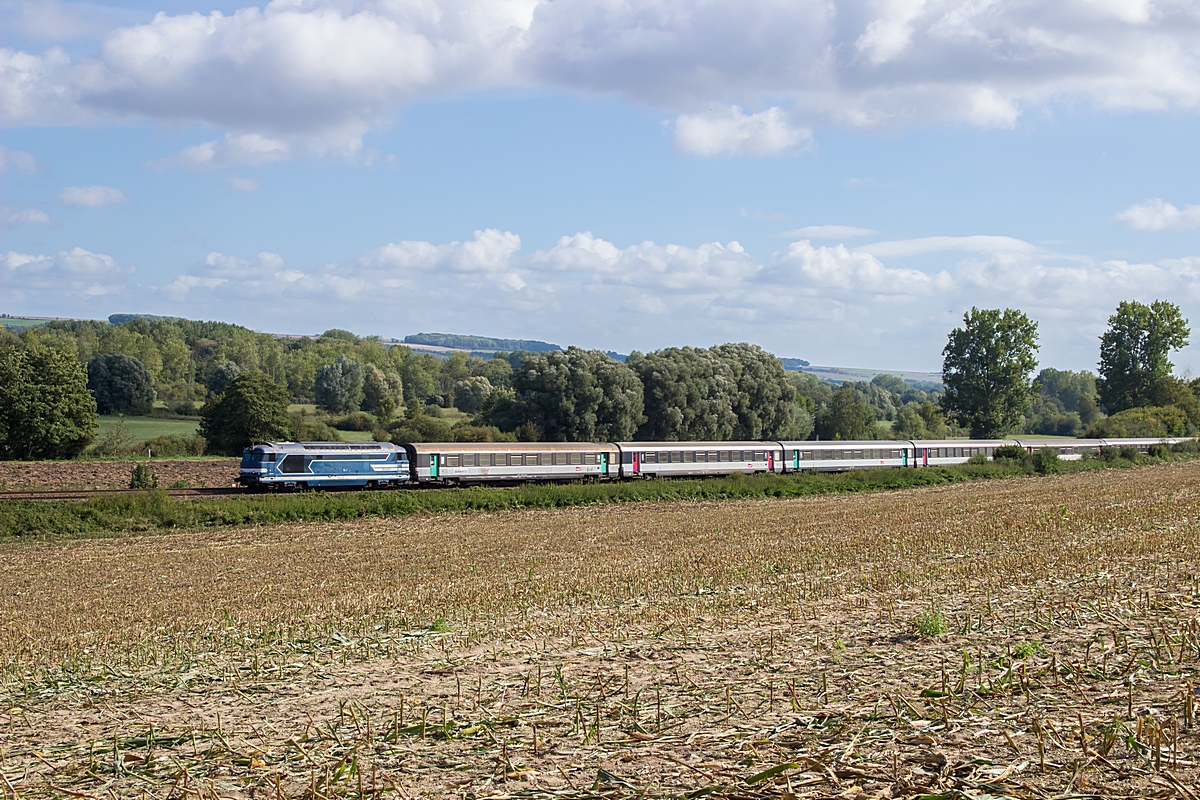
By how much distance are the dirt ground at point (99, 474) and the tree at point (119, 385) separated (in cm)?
5329

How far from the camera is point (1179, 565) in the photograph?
15664mm

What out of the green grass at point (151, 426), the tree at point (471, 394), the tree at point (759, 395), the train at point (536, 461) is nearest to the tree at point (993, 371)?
the tree at point (759, 395)

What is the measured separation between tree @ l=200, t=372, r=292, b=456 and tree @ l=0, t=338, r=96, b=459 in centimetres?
933

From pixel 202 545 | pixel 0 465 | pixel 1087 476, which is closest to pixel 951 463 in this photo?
pixel 1087 476

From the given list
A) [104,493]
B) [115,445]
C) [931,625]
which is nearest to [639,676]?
[931,625]

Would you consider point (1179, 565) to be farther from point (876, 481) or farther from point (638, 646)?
point (876, 481)

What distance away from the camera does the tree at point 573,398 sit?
90.2 m

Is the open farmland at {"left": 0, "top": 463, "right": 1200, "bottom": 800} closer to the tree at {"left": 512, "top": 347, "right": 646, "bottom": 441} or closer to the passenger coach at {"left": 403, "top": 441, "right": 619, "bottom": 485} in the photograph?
the passenger coach at {"left": 403, "top": 441, "right": 619, "bottom": 485}

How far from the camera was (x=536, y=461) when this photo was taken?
55.2 metres

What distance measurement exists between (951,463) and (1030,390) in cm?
4990

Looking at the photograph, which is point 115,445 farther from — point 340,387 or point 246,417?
point 340,387

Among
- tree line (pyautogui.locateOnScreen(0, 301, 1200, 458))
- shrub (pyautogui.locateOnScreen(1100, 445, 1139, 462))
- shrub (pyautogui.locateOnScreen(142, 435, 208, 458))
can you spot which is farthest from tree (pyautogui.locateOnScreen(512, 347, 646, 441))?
shrub (pyautogui.locateOnScreen(1100, 445, 1139, 462))

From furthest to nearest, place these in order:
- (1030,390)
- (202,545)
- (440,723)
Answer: (1030,390)
(202,545)
(440,723)

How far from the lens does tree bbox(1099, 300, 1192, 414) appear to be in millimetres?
124062
